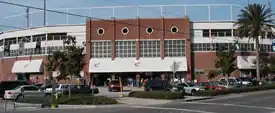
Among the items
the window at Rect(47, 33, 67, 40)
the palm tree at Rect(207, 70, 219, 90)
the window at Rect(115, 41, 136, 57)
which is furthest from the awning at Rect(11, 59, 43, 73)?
the palm tree at Rect(207, 70, 219, 90)

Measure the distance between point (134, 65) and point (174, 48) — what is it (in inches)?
307

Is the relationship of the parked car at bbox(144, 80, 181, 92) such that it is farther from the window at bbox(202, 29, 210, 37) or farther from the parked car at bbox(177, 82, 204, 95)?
the window at bbox(202, 29, 210, 37)

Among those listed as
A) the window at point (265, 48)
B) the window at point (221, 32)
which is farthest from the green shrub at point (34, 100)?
the window at point (265, 48)

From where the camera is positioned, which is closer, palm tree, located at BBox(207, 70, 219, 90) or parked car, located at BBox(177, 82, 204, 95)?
parked car, located at BBox(177, 82, 204, 95)

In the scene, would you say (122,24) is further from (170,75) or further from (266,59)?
(266,59)

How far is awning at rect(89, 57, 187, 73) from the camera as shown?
2633 inches

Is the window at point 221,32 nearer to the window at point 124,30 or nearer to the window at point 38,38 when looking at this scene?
the window at point 124,30

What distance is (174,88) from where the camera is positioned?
4031cm

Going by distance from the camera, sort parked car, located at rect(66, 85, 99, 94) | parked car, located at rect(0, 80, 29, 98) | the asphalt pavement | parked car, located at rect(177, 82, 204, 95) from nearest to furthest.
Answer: the asphalt pavement < parked car, located at rect(0, 80, 29, 98) < parked car, located at rect(177, 82, 204, 95) < parked car, located at rect(66, 85, 99, 94)

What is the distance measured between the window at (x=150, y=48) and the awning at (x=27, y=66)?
19.4 meters

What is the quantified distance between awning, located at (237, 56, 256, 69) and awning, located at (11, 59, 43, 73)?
36.4 m

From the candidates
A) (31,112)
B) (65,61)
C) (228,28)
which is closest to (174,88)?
(65,61)

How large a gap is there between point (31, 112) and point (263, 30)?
50.4 m

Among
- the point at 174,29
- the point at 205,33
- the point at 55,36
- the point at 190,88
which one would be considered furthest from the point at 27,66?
the point at 190,88
